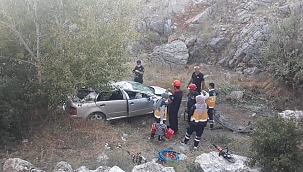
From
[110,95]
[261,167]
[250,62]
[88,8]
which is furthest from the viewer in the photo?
[250,62]

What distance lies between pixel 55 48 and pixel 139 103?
3227mm

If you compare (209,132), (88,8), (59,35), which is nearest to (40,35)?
(59,35)

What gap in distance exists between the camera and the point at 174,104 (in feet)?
33.0

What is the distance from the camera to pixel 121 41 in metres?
10.1

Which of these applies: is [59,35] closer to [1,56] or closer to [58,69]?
[58,69]

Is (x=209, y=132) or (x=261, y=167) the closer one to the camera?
(x=261, y=167)

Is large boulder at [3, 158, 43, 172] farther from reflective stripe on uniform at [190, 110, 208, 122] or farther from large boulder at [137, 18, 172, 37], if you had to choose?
large boulder at [137, 18, 172, 37]

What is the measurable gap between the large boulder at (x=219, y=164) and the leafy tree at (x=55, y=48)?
3678mm

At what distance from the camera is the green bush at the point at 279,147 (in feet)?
22.8

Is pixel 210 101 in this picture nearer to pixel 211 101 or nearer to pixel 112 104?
pixel 211 101

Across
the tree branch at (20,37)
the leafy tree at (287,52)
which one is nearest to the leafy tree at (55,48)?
the tree branch at (20,37)

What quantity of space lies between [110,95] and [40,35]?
2656 millimetres

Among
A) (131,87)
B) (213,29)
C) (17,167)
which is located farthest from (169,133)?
(213,29)

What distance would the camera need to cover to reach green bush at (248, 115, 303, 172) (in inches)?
273
